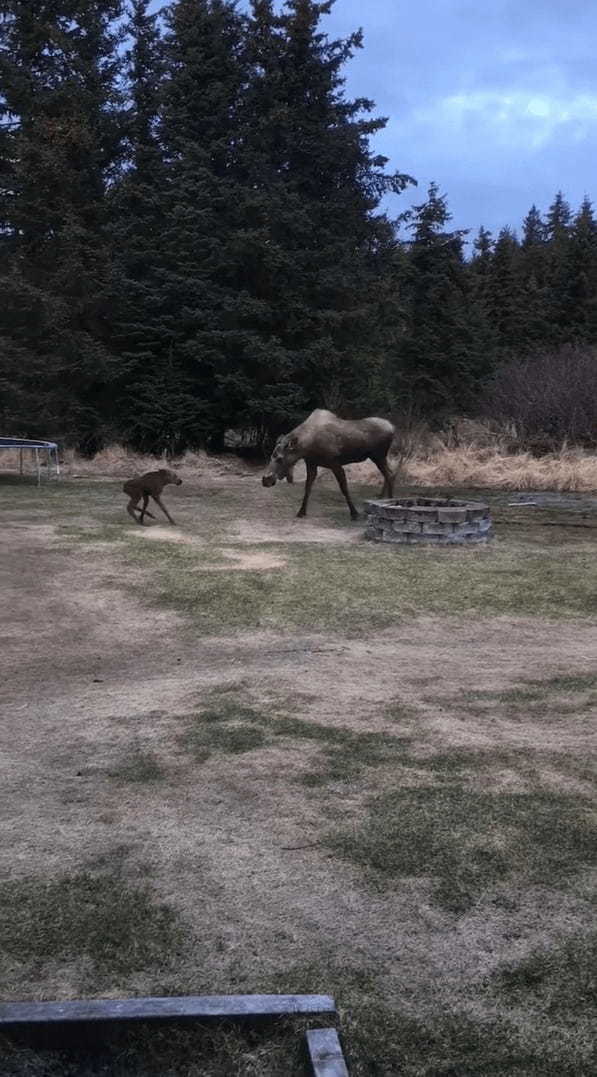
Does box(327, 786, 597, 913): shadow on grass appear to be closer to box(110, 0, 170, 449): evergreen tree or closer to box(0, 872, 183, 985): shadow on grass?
box(0, 872, 183, 985): shadow on grass

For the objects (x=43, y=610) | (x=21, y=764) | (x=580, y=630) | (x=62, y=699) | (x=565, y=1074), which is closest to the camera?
(x=565, y=1074)

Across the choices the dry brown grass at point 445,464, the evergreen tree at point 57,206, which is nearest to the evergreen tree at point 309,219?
the dry brown grass at point 445,464

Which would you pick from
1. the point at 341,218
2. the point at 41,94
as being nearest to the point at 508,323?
the point at 341,218

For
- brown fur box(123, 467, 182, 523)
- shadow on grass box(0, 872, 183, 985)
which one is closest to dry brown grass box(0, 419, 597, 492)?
brown fur box(123, 467, 182, 523)

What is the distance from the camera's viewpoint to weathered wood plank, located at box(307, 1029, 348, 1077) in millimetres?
1667

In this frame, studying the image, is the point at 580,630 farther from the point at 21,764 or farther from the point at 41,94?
the point at 41,94

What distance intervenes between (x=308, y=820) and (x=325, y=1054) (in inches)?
61.2

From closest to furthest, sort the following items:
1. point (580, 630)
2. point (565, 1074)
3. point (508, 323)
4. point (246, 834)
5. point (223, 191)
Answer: point (565, 1074) → point (246, 834) → point (580, 630) → point (223, 191) → point (508, 323)

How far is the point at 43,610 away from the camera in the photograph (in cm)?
686

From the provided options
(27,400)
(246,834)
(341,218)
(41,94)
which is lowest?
(246,834)

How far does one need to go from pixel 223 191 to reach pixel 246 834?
1894cm

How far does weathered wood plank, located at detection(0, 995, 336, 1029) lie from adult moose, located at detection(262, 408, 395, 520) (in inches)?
377

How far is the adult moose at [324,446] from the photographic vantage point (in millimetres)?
11461

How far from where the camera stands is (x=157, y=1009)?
180 cm
